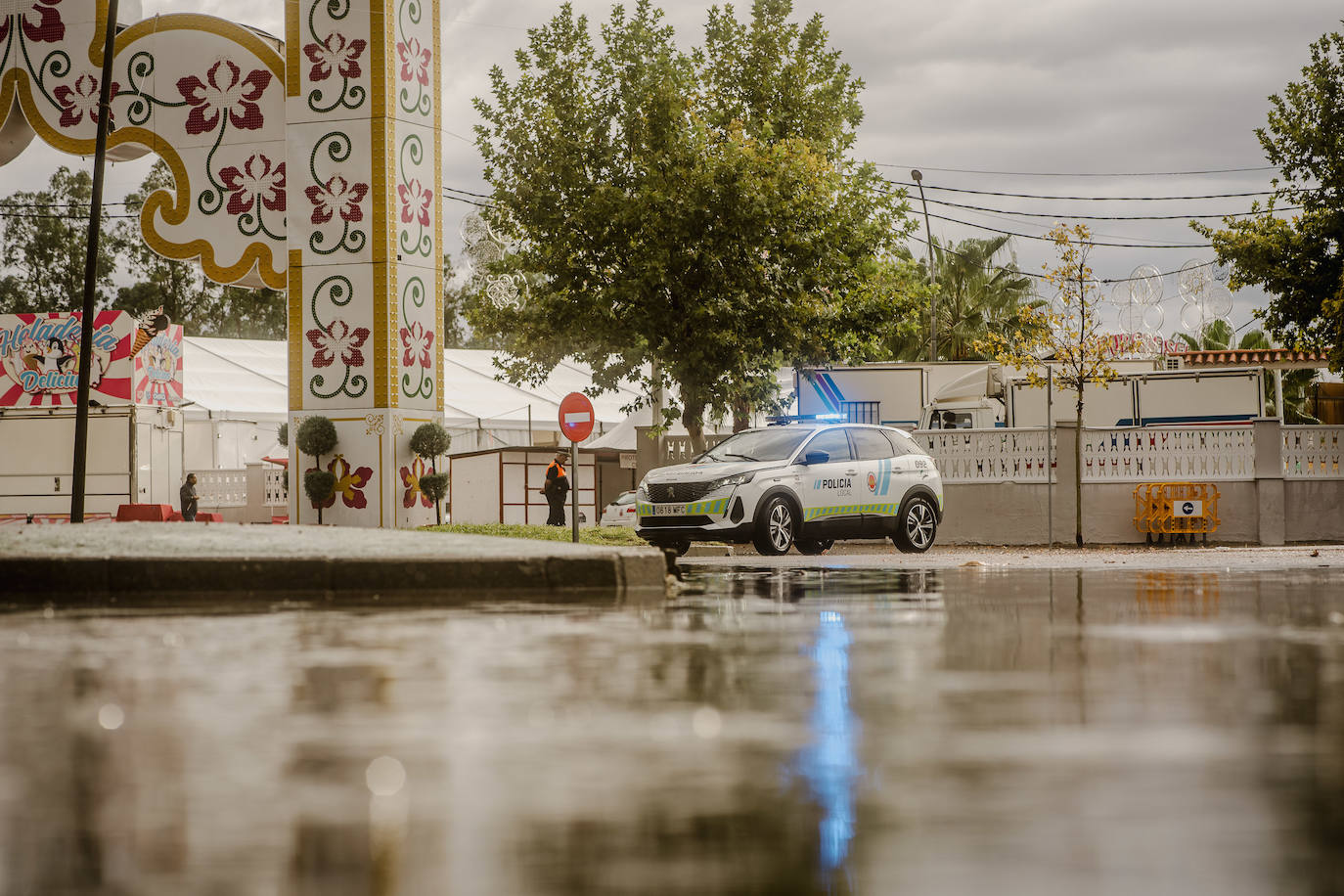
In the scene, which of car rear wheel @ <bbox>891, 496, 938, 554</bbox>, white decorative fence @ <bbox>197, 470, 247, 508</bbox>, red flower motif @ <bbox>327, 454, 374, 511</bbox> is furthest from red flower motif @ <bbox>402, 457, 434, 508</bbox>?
white decorative fence @ <bbox>197, 470, 247, 508</bbox>

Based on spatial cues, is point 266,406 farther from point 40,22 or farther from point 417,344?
point 417,344

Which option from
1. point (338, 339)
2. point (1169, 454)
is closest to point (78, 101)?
point (338, 339)

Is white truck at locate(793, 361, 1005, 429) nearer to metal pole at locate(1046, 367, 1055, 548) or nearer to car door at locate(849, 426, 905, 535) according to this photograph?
metal pole at locate(1046, 367, 1055, 548)

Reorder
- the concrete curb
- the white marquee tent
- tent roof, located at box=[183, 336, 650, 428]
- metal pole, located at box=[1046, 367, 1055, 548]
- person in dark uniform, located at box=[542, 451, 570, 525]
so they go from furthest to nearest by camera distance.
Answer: tent roof, located at box=[183, 336, 650, 428] < the white marquee tent < person in dark uniform, located at box=[542, 451, 570, 525] < metal pole, located at box=[1046, 367, 1055, 548] < the concrete curb

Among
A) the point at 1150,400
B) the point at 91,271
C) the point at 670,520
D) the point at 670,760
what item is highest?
the point at 91,271

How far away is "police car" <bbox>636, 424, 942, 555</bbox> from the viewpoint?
1997cm

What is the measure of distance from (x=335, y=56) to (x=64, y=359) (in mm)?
16179

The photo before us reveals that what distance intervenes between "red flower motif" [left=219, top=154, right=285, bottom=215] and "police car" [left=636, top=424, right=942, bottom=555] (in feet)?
24.6

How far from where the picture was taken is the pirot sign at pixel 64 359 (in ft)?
117

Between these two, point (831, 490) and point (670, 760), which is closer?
point (670, 760)

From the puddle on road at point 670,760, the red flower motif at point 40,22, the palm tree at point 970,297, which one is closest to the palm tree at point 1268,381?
the palm tree at point 970,297

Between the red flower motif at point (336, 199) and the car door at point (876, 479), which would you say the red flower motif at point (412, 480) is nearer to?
the red flower motif at point (336, 199)

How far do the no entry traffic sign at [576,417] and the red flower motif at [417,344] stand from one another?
11.4 feet

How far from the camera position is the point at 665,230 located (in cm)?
2727
